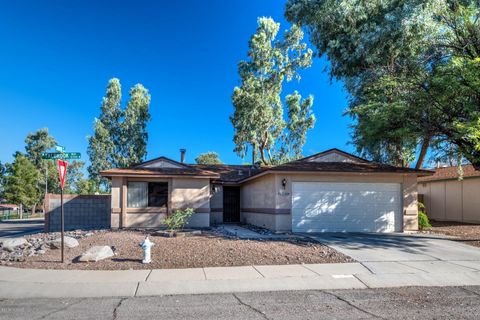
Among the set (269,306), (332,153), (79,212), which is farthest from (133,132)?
(269,306)

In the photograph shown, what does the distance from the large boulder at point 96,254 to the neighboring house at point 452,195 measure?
20.8 meters

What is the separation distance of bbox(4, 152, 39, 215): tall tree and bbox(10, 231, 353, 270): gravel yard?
3710 centimetres

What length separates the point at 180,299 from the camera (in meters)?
6.96

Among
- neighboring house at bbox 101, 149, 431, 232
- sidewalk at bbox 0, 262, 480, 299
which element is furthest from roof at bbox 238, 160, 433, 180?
sidewalk at bbox 0, 262, 480, 299

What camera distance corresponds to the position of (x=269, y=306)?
653 centimetres

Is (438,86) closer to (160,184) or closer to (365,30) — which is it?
(365,30)

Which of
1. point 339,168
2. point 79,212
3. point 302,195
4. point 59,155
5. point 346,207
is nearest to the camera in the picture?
point 59,155

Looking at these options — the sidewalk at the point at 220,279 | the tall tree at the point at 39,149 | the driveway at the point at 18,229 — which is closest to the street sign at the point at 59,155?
the sidewalk at the point at 220,279

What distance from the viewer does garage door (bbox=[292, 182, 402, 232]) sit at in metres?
16.4

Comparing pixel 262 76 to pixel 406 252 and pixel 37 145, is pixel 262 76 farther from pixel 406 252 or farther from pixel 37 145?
pixel 37 145

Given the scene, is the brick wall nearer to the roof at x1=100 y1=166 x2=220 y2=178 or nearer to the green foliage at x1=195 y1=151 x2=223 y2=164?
the roof at x1=100 y1=166 x2=220 y2=178

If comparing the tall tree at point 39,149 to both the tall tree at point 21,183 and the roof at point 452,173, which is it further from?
the roof at point 452,173

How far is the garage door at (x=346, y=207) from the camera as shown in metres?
16.4

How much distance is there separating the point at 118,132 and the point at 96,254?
22.2 metres
